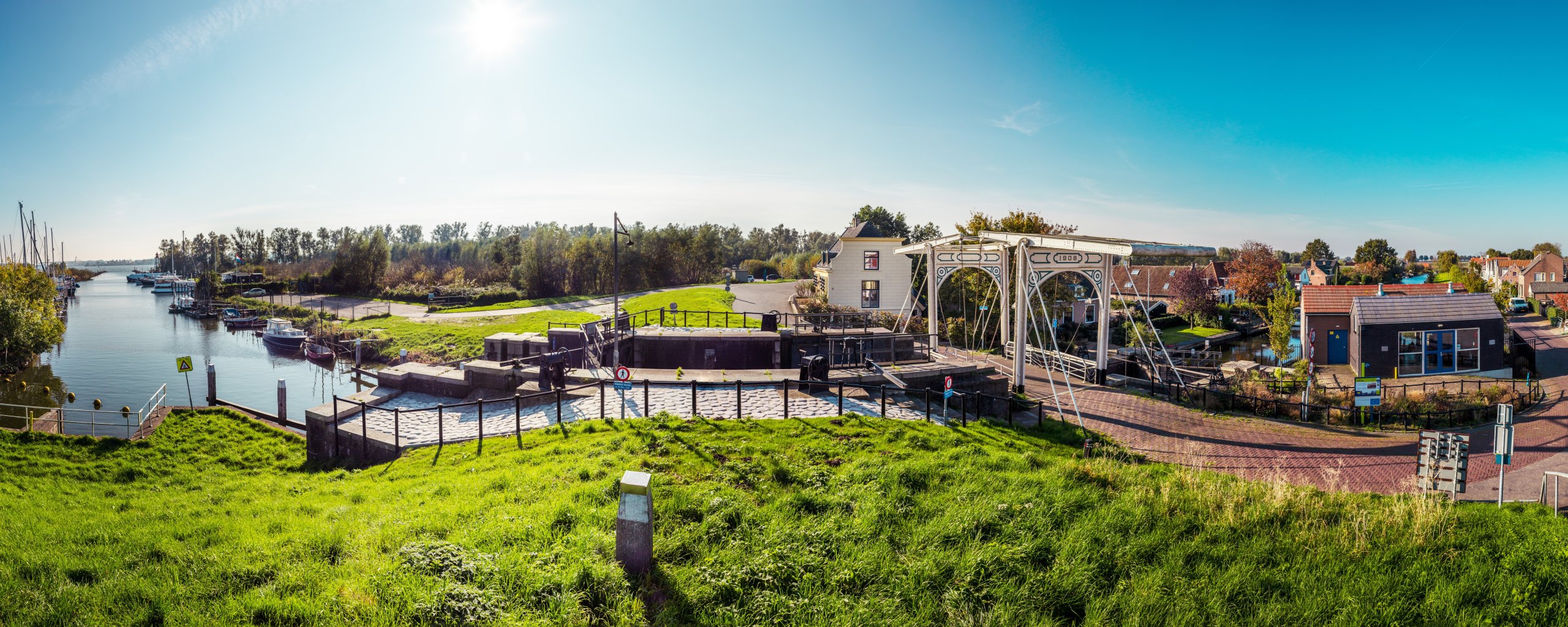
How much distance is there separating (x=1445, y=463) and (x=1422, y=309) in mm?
21942

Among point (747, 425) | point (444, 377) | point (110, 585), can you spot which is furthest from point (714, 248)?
point (110, 585)

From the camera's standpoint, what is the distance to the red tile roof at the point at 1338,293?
27719 mm

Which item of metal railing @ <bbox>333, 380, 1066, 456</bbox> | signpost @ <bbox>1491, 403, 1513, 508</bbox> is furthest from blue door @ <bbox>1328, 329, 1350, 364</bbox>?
signpost @ <bbox>1491, 403, 1513, 508</bbox>

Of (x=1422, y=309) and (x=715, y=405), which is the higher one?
(x=1422, y=309)

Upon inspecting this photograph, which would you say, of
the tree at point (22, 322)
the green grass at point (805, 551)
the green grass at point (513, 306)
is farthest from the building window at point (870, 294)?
the tree at point (22, 322)

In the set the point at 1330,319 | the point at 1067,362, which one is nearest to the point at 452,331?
the point at 1067,362

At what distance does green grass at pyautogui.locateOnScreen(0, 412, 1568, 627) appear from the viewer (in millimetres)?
4938

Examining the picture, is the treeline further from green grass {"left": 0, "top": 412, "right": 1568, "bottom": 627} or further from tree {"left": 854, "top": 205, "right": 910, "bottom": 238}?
green grass {"left": 0, "top": 412, "right": 1568, "bottom": 627}

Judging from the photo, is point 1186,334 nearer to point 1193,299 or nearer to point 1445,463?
point 1193,299

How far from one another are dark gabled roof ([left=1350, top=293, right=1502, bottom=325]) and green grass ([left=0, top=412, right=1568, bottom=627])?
68.6 ft

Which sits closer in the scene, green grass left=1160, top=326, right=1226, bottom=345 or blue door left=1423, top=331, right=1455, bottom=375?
blue door left=1423, top=331, right=1455, bottom=375

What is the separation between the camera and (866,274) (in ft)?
129

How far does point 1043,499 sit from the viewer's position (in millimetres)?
7129

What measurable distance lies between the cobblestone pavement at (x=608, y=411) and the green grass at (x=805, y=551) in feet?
11.2
